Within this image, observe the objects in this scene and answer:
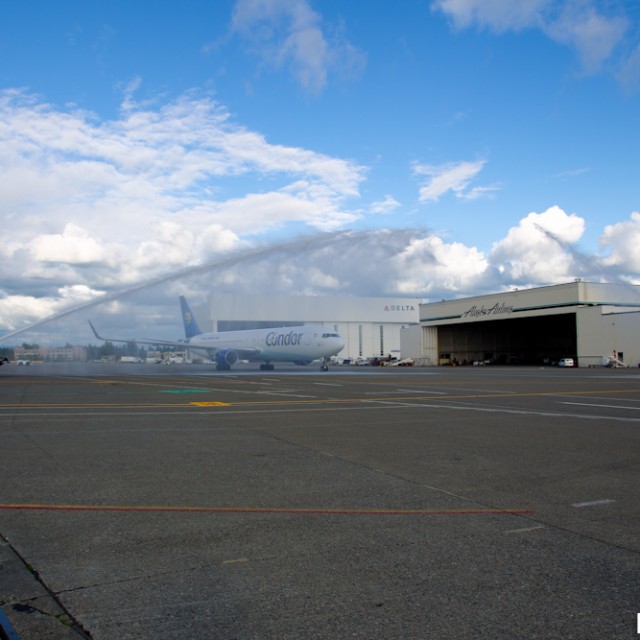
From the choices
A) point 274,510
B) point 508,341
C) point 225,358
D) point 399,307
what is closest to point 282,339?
point 225,358

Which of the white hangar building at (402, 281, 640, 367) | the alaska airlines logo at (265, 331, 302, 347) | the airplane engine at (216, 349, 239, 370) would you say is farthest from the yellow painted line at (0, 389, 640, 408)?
the white hangar building at (402, 281, 640, 367)

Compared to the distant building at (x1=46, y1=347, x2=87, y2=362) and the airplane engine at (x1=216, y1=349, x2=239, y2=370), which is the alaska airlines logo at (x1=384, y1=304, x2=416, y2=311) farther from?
the airplane engine at (x1=216, y1=349, x2=239, y2=370)

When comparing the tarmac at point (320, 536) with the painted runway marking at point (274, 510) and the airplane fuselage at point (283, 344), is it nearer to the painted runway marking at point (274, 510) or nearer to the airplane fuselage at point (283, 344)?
the painted runway marking at point (274, 510)

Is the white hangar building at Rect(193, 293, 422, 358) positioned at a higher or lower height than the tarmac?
higher

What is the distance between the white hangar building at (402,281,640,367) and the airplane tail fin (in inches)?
1433

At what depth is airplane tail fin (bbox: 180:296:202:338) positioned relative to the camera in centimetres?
8500

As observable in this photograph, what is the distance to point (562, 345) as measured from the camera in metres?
100

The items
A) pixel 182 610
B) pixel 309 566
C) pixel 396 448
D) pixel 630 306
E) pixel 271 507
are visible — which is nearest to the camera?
pixel 182 610

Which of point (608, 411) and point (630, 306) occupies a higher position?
point (630, 306)

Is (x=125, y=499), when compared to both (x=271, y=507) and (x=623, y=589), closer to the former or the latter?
(x=271, y=507)

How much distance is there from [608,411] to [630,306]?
65.0 m

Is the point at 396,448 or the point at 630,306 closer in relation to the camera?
the point at 396,448

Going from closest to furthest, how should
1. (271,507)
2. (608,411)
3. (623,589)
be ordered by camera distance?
(623,589) → (271,507) → (608,411)

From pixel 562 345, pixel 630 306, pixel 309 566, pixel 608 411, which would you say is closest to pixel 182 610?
pixel 309 566
